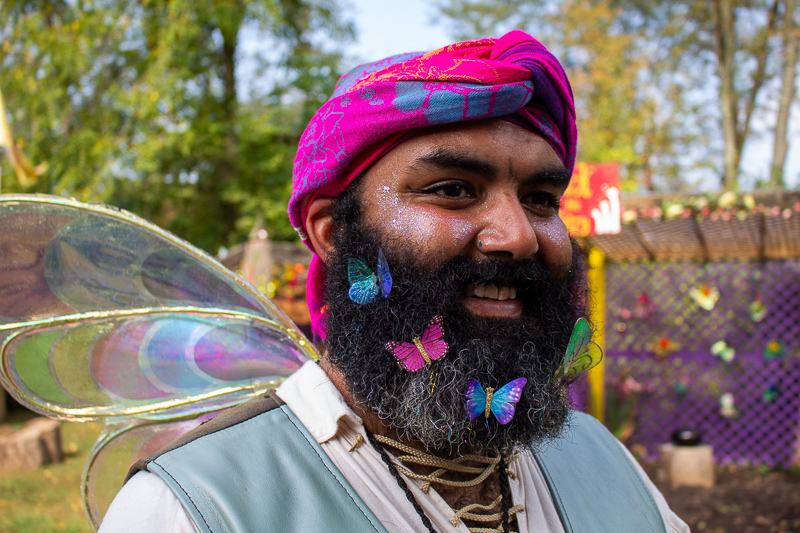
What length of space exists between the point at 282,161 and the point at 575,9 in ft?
28.3

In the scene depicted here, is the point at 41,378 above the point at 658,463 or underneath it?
above

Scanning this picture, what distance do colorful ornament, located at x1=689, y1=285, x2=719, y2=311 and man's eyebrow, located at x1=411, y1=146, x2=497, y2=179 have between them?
6.12 metres

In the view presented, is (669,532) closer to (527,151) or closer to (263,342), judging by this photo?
(527,151)

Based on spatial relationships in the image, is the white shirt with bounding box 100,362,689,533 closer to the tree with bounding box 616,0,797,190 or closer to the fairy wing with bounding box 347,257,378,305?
the fairy wing with bounding box 347,257,378,305

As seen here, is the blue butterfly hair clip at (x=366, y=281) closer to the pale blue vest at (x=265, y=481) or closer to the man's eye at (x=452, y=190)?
the man's eye at (x=452, y=190)

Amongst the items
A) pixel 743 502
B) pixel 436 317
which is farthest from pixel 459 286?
pixel 743 502

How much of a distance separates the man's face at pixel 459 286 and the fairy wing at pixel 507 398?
0.06 ft

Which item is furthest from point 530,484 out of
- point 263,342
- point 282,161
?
point 282,161

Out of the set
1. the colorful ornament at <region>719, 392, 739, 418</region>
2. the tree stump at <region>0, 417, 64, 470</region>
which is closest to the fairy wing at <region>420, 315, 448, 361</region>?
the colorful ornament at <region>719, 392, 739, 418</region>

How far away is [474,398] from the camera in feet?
4.01

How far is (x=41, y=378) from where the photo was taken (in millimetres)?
1396

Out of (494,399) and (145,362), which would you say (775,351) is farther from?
(145,362)

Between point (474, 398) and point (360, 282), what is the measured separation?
15.0 inches

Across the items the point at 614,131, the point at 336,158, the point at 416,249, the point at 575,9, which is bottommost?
the point at 416,249
